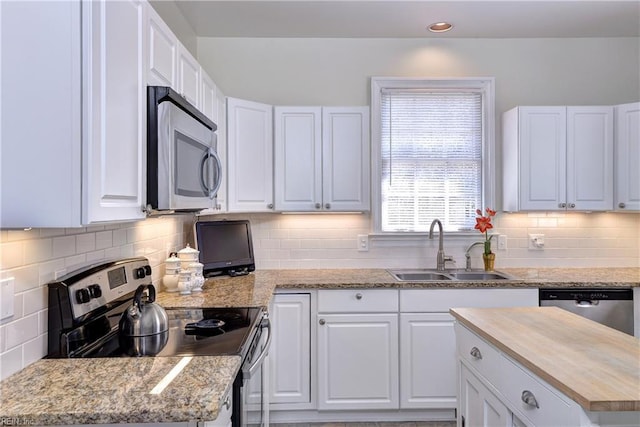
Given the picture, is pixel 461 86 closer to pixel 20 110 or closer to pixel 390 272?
pixel 390 272

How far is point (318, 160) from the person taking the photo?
2.89 meters

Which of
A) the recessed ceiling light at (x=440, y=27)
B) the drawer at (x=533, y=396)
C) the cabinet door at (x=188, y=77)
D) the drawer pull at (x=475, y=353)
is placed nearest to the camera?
the drawer at (x=533, y=396)

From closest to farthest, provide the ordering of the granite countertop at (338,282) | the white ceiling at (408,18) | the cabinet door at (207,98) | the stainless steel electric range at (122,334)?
the stainless steel electric range at (122,334), the granite countertop at (338,282), the cabinet door at (207,98), the white ceiling at (408,18)

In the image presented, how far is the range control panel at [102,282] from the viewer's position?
53.2 inches

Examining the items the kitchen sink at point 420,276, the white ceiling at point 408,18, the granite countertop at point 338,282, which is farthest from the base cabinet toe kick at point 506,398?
the white ceiling at point 408,18

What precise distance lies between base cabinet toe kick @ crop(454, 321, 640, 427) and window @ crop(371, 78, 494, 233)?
Answer: 4.74 feet

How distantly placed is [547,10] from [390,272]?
80.2 inches

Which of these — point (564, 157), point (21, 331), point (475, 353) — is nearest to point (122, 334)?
point (21, 331)

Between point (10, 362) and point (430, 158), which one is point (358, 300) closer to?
point (430, 158)

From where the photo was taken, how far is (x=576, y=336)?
55.7 inches

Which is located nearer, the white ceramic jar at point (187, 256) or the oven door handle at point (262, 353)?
the oven door handle at point (262, 353)

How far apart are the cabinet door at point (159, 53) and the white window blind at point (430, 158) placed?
1749mm

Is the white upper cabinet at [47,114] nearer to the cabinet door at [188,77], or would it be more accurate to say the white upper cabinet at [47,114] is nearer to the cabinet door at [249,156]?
the cabinet door at [188,77]

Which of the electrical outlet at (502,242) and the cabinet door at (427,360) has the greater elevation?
the electrical outlet at (502,242)
